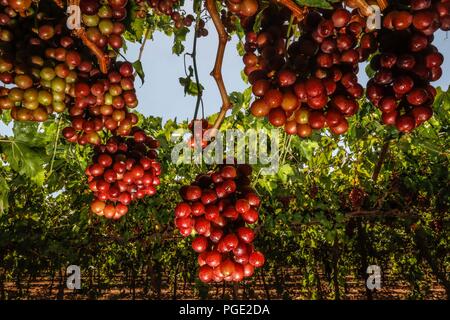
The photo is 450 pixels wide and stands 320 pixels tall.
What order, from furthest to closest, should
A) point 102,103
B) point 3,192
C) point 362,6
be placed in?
1. point 3,192
2. point 102,103
3. point 362,6

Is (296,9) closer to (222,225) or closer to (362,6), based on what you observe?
(362,6)

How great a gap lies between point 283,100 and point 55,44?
1.00m

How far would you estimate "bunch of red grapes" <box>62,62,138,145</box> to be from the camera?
137cm

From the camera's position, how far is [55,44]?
4.48ft

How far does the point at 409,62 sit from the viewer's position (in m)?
0.92

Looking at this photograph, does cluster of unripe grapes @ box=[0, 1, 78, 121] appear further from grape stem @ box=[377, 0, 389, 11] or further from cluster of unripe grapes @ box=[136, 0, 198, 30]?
grape stem @ box=[377, 0, 389, 11]

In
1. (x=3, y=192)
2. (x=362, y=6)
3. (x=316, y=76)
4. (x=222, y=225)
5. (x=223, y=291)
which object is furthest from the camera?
(x=223, y=291)

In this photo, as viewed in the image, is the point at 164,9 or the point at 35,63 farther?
the point at 164,9

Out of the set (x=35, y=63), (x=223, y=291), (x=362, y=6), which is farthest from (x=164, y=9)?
(x=223, y=291)

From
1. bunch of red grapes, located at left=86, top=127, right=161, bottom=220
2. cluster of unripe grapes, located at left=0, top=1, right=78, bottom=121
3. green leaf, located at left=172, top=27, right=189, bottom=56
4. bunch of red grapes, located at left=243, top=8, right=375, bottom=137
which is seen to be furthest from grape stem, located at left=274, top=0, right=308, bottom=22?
green leaf, located at left=172, top=27, right=189, bottom=56

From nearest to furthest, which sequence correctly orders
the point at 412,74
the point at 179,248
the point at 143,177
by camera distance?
1. the point at 412,74
2. the point at 143,177
3. the point at 179,248

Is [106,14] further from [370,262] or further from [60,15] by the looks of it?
[370,262]

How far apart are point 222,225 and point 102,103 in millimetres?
742

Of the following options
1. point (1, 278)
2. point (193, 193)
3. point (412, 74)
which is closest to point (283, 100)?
point (412, 74)
